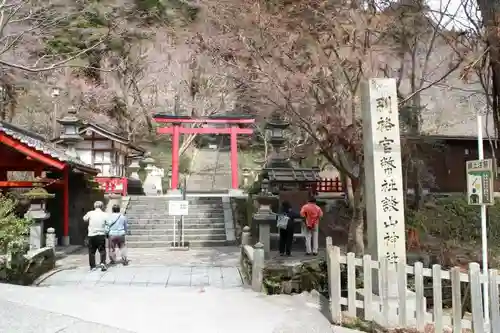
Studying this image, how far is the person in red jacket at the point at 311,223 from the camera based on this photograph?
12367mm

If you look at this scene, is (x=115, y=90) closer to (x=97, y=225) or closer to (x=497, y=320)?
(x=97, y=225)

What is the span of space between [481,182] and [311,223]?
237 inches

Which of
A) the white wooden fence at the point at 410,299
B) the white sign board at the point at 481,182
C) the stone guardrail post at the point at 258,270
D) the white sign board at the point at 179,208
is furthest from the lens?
the white sign board at the point at 179,208

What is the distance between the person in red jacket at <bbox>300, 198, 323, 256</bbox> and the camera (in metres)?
12.4

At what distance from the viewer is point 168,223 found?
1748 centimetres

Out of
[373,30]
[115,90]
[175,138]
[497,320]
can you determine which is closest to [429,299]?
[497,320]

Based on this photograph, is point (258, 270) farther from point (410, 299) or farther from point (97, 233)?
point (97, 233)

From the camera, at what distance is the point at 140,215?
18.3 meters

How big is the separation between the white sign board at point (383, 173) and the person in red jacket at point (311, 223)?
5.13m

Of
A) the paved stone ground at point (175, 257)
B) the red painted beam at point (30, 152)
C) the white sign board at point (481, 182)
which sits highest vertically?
the red painted beam at point (30, 152)

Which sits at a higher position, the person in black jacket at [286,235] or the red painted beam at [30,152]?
the red painted beam at [30,152]

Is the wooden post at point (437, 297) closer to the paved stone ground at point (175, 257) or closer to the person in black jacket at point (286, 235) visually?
the paved stone ground at point (175, 257)

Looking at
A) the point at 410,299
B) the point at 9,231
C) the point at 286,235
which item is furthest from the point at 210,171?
the point at 410,299

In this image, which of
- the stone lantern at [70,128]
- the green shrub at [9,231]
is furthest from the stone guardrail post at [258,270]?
the stone lantern at [70,128]
